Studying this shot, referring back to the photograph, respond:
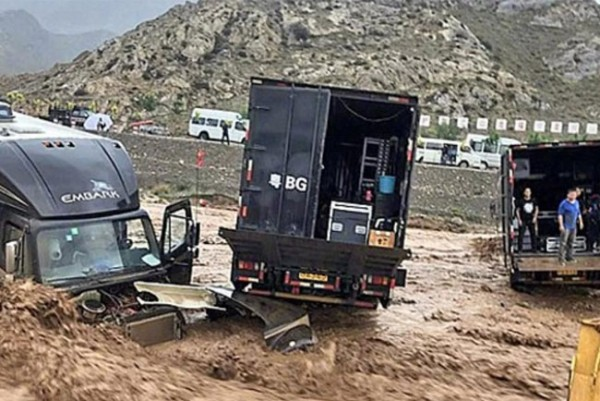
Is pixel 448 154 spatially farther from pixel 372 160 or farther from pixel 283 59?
pixel 283 59

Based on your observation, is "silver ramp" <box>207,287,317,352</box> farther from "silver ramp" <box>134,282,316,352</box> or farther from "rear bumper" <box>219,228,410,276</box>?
"rear bumper" <box>219,228,410,276</box>

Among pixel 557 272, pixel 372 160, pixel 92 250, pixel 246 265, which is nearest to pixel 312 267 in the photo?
pixel 246 265

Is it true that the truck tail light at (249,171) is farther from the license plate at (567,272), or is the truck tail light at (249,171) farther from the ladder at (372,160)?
the license plate at (567,272)

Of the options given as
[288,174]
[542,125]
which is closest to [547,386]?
[288,174]

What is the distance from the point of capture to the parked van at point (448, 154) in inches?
1730

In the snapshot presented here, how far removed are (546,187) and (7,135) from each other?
12.5 metres

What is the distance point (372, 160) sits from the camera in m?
15.2

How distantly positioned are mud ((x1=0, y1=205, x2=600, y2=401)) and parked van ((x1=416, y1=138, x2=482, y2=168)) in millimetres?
28300

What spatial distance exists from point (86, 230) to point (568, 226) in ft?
32.2

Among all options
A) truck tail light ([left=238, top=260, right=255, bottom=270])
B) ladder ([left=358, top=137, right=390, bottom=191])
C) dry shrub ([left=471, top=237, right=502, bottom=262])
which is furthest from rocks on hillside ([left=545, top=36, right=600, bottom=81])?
truck tail light ([left=238, top=260, right=255, bottom=270])

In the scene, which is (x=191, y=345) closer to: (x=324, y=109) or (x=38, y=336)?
(x=38, y=336)

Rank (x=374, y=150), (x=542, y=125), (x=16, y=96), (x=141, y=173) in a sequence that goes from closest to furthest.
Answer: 1. (x=374, y=150)
2. (x=141, y=173)
3. (x=542, y=125)
4. (x=16, y=96)

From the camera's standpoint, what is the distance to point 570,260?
16.1 m

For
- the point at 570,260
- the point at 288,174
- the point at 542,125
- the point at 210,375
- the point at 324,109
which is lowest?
the point at 210,375
